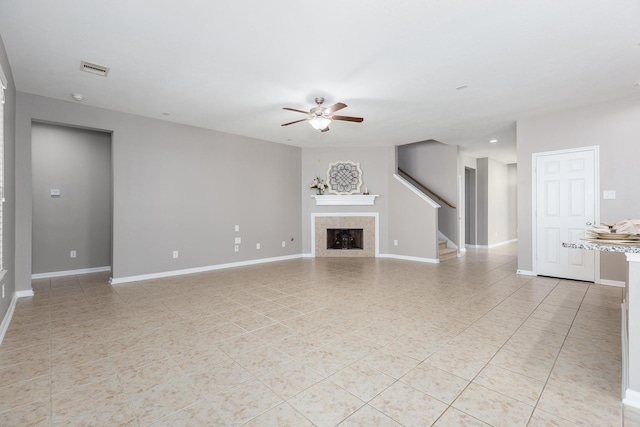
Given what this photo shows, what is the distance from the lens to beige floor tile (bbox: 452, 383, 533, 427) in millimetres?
1623

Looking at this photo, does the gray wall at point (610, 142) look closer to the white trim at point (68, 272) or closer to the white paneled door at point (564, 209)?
the white paneled door at point (564, 209)

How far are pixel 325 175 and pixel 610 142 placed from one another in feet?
17.0

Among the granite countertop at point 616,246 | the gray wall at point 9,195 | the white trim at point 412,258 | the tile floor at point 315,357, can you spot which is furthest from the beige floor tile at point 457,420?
the white trim at point 412,258

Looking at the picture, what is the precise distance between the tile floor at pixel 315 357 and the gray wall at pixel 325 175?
3.24 metres

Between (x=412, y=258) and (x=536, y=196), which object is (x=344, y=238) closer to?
Result: (x=412, y=258)

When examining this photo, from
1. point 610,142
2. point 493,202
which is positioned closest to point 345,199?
point 610,142

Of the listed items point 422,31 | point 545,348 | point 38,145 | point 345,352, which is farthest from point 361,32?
point 38,145

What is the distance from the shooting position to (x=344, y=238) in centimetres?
792

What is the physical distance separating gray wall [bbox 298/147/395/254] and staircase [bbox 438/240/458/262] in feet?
4.13

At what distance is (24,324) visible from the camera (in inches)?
121

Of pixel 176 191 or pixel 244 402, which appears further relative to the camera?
pixel 176 191

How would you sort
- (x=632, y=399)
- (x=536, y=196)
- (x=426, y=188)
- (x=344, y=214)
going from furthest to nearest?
(x=426, y=188) → (x=344, y=214) → (x=536, y=196) → (x=632, y=399)

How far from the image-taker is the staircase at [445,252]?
280 inches

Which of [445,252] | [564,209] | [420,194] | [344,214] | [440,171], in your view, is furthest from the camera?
[440,171]
